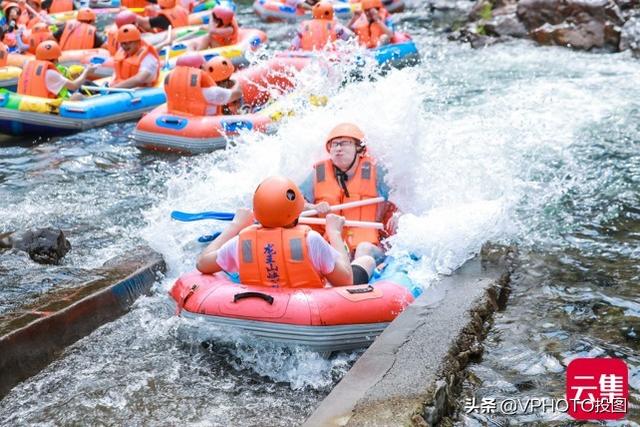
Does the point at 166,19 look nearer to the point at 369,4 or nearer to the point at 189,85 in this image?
the point at 369,4

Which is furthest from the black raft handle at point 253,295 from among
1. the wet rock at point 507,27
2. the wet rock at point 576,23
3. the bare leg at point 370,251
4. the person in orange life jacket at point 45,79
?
the wet rock at point 507,27

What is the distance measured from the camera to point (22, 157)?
36.2 ft

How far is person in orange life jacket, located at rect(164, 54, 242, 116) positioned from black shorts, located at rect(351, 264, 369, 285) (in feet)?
17.1

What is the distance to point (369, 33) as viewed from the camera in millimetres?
14562

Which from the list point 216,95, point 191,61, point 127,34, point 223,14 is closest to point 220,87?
point 216,95

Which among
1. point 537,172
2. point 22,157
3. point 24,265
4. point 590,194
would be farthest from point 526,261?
point 22,157

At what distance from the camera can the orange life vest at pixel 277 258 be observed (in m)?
5.52

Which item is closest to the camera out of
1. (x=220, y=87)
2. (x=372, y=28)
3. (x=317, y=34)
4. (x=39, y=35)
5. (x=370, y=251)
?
(x=370, y=251)

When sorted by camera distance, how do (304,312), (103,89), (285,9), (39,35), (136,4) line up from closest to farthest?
(304,312) < (103,89) < (39,35) < (136,4) < (285,9)

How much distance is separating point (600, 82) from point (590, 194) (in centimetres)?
483

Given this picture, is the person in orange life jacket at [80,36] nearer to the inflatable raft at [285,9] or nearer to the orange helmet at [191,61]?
the orange helmet at [191,61]

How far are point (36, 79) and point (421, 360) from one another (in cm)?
871

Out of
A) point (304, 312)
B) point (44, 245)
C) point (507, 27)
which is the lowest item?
point (44, 245)

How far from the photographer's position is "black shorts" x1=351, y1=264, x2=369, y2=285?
6067mm
